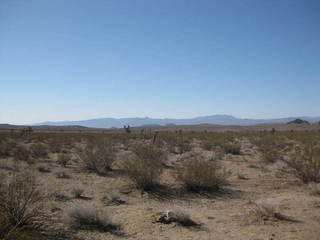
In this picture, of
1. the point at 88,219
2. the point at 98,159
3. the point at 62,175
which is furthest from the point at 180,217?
the point at 98,159

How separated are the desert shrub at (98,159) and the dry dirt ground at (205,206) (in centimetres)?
83

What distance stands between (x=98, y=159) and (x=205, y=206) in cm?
766

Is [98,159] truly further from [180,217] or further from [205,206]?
[180,217]

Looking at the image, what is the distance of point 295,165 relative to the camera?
11.7 m

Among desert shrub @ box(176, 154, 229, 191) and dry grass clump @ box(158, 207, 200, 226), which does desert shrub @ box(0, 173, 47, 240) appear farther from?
desert shrub @ box(176, 154, 229, 191)

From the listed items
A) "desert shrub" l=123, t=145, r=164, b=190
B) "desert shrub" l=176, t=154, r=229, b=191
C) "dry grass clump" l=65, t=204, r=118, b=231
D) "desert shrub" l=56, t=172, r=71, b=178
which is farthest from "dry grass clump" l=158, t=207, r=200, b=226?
"desert shrub" l=56, t=172, r=71, b=178

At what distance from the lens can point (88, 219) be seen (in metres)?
7.10

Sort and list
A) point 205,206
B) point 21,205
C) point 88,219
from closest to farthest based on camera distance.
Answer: point 21,205
point 88,219
point 205,206

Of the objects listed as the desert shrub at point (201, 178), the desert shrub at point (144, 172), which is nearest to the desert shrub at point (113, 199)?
the desert shrub at point (144, 172)

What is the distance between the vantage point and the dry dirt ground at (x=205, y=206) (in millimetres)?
6602

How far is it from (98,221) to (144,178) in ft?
13.1

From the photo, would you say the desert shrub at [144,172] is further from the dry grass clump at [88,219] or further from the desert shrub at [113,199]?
the dry grass clump at [88,219]

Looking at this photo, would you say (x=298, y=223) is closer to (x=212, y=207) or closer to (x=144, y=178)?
(x=212, y=207)

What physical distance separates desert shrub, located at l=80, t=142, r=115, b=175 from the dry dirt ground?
831 mm
